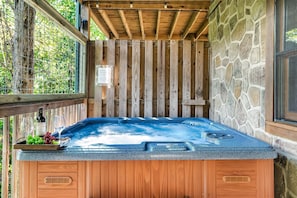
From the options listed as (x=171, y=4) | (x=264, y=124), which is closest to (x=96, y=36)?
(x=171, y=4)

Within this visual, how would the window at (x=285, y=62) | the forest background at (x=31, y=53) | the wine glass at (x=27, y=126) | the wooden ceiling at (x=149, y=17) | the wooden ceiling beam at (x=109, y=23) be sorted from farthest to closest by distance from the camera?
the wooden ceiling beam at (x=109, y=23), the wooden ceiling at (x=149, y=17), the wine glass at (x=27, y=126), the forest background at (x=31, y=53), the window at (x=285, y=62)

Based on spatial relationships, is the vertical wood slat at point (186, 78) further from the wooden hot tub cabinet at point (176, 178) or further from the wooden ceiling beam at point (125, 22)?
the wooden hot tub cabinet at point (176, 178)

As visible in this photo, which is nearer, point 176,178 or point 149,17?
point 176,178

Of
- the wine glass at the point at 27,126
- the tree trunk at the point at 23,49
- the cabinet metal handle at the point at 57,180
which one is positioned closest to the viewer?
the cabinet metal handle at the point at 57,180

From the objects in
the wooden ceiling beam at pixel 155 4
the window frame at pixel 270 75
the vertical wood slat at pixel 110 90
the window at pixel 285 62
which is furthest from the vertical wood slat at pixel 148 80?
the window at pixel 285 62

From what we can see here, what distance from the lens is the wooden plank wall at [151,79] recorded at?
4.34 metres

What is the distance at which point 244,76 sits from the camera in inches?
111

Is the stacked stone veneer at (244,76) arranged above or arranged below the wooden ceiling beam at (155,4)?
below

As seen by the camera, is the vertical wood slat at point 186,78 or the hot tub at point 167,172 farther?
the vertical wood slat at point 186,78

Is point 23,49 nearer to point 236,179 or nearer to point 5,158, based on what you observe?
point 5,158

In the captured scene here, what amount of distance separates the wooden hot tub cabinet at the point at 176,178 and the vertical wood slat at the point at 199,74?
2554 mm

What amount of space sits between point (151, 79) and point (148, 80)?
61mm

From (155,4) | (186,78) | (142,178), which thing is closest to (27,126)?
(142,178)

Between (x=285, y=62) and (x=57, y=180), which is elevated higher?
(x=285, y=62)
